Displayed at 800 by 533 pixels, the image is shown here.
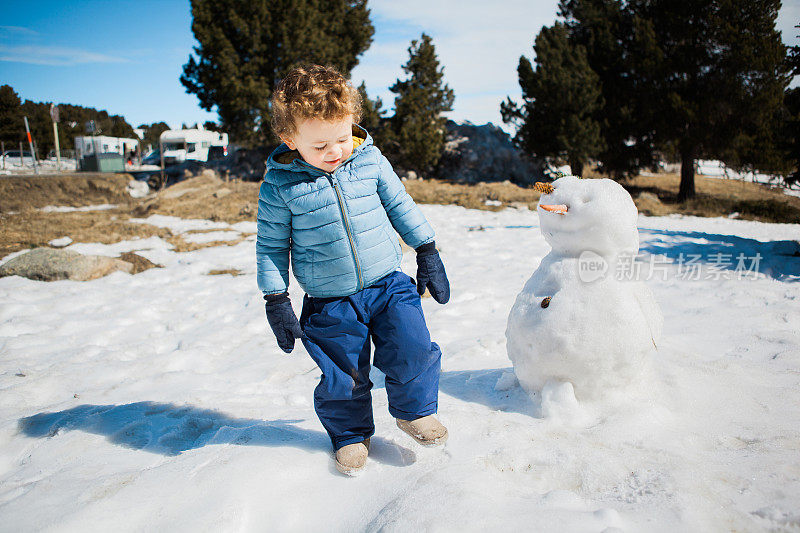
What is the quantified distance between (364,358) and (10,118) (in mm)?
37465

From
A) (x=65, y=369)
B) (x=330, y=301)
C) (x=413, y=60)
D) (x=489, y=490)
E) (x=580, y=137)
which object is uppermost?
(x=413, y=60)

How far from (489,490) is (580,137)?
14019 millimetres

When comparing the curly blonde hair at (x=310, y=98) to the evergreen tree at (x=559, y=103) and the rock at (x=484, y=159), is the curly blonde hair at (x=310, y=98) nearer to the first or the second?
the evergreen tree at (x=559, y=103)

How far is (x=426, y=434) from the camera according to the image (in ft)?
6.20

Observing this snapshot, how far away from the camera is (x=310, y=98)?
5.74 feet

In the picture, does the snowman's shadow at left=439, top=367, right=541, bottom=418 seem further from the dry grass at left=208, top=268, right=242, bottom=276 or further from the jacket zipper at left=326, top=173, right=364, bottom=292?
the dry grass at left=208, top=268, right=242, bottom=276

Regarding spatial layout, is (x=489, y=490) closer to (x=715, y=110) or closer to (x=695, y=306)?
(x=695, y=306)

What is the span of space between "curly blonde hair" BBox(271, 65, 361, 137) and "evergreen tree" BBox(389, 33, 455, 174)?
15036 millimetres

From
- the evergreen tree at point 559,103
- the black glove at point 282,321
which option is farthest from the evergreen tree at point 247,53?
the black glove at point 282,321

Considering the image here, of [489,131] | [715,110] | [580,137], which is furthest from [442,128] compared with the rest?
[715,110]

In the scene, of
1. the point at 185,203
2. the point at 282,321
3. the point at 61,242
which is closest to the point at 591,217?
the point at 282,321

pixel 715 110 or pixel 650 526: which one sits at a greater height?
pixel 715 110

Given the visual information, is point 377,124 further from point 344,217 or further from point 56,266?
point 344,217

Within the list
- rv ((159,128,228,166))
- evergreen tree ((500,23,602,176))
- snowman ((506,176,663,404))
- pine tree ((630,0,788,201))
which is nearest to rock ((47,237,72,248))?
snowman ((506,176,663,404))
